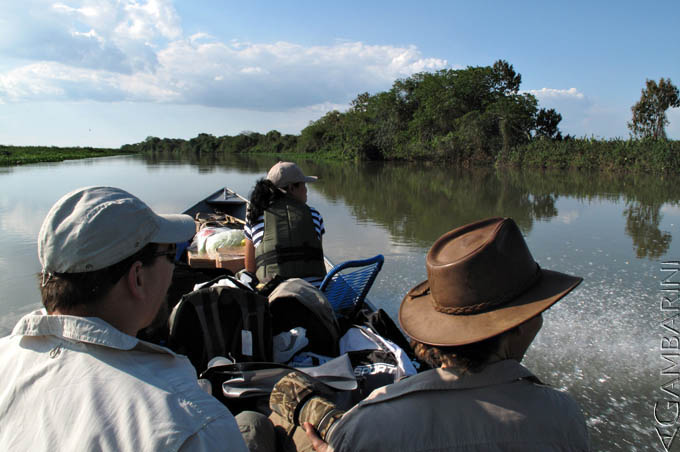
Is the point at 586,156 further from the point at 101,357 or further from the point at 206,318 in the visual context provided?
the point at 101,357

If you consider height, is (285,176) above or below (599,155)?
below

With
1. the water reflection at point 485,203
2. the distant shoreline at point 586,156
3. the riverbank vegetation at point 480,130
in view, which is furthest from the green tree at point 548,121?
the water reflection at point 485,203

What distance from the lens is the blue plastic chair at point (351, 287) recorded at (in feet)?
10.7

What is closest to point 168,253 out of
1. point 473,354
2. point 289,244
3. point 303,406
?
point 303,406

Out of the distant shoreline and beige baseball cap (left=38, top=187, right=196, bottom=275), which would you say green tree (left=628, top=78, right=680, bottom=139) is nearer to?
the distant shoreline

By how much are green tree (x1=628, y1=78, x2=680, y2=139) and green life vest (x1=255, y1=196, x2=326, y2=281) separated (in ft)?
123

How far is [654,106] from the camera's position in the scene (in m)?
33.8

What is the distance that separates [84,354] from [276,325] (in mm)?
1604

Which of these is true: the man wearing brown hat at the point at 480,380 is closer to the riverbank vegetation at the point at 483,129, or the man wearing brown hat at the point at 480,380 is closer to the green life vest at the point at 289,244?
the green life vest at the point at 289,244

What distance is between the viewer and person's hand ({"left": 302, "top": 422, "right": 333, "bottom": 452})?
131 cm

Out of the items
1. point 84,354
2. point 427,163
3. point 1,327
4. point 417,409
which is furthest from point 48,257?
point 427,163

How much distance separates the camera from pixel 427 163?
40750 mm

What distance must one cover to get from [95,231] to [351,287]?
2446 mm

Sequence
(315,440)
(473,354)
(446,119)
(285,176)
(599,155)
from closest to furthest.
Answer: (473,354), (315,440), (285,176), (599,155), (446,119)
